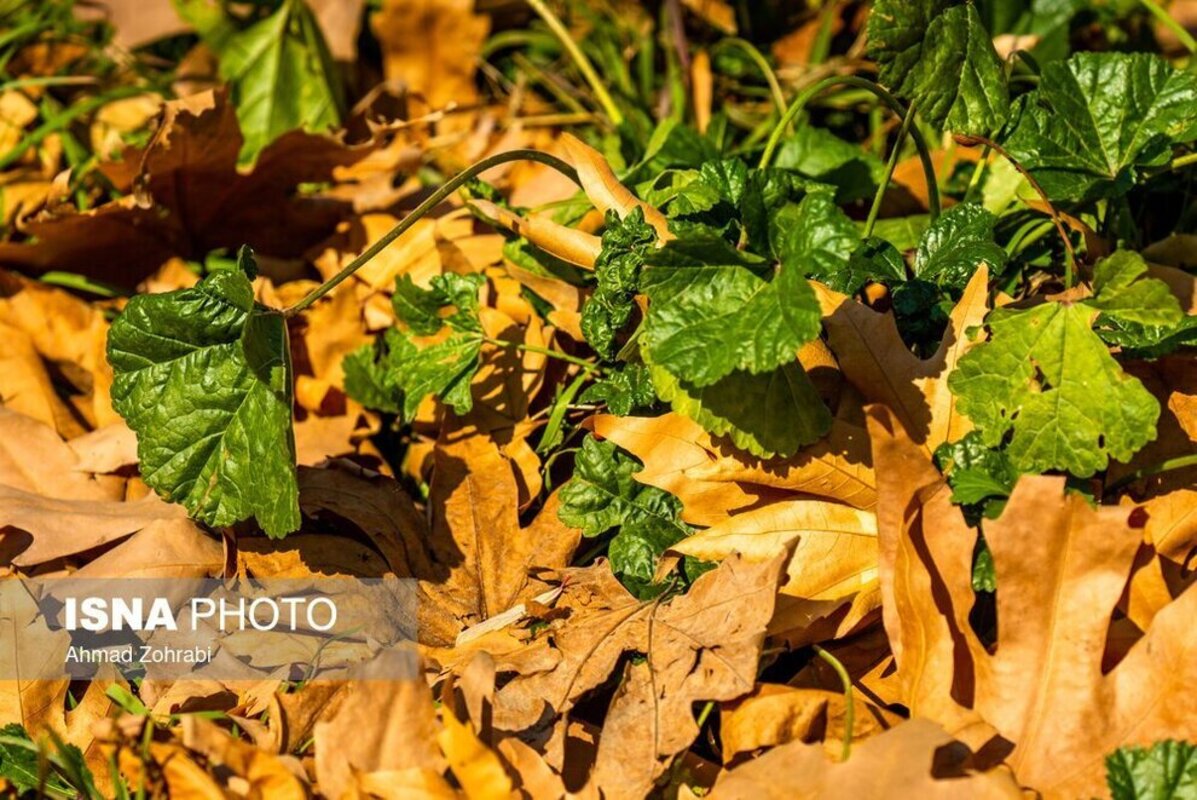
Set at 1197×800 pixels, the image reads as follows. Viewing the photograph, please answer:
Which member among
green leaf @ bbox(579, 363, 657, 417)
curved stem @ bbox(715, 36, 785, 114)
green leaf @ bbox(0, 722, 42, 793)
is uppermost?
curved stem @ bbox(715, 36, 785, 114)

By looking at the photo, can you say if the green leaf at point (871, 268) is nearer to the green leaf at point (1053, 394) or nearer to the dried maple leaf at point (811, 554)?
the green leaf at point (1053, 394)

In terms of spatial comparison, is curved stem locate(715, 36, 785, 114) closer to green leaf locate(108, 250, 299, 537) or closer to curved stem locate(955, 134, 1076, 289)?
curved stem locate(955, 134, 1076, 289)

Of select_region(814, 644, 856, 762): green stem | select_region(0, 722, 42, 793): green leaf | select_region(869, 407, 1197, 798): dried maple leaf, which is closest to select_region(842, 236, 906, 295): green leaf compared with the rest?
select_region(869, 407, 1197, 798): dried maple leaf

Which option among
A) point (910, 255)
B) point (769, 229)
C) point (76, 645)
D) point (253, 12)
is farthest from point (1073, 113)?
point (253, 12)

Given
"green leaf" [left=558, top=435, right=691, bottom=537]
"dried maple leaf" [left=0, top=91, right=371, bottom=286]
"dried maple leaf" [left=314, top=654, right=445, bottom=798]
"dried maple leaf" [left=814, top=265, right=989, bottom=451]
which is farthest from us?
"dried maple leaf" [left=0, top=91, right=371, bottom=286]

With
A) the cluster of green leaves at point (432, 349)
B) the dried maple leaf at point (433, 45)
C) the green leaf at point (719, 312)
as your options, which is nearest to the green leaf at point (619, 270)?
the green leaf at point (719, 312)

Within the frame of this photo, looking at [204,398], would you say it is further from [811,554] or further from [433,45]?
[433,45]

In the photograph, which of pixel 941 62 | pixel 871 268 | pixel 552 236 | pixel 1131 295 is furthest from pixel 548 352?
pixel 1131 295
